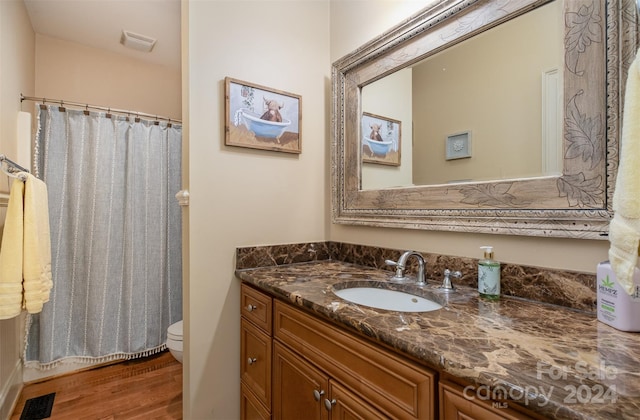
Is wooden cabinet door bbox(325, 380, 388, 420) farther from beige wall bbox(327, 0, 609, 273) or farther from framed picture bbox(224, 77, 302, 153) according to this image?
framed picture bbox(224, 77, 302, 153)

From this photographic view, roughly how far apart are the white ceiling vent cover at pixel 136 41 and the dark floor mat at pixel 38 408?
8.20 ft

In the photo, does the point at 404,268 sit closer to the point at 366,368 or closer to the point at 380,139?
the point at 366,368

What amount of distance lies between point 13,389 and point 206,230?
1602 mm

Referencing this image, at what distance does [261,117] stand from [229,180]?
0.36m

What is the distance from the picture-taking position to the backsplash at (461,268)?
80 cm

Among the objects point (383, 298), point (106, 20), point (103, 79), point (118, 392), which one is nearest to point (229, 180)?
point (383, 298)

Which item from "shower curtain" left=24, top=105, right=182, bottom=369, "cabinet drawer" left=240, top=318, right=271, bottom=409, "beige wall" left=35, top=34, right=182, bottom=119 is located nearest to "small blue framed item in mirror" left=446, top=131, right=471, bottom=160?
"cabinet drawer" left=240, top=318, right=271, bottom=409

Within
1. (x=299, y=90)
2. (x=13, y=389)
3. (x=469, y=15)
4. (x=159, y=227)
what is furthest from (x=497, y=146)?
(x=13, y=389)

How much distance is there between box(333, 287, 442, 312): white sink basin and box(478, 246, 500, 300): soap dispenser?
8.0 inches

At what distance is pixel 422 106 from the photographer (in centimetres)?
125

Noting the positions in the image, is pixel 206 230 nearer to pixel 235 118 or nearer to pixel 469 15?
pixel 235 118

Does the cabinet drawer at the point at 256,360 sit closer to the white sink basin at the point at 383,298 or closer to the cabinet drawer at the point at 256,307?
the cabinet drawer at the point at 256,307

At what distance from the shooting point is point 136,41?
2.28 meters

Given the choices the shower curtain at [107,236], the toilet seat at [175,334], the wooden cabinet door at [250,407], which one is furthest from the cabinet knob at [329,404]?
the shower curtain at [107,236]
